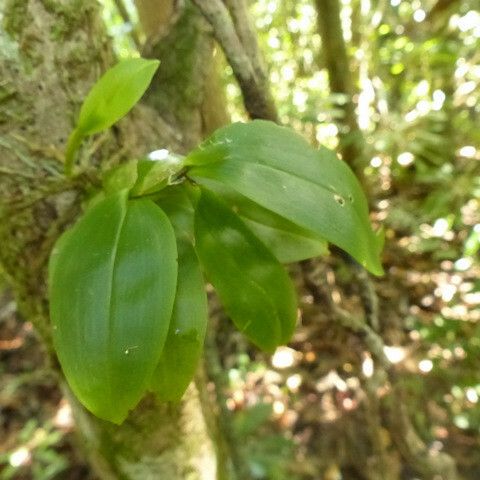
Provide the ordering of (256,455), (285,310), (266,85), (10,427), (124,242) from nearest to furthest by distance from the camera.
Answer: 1. (124,242)
2. (285,310)
3. (266,85)
4. (256,455)
5. (10,427)

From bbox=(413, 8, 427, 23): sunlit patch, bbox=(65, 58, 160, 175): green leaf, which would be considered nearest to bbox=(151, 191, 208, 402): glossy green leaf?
bbox=(65, 58, 160, 175): green leaf

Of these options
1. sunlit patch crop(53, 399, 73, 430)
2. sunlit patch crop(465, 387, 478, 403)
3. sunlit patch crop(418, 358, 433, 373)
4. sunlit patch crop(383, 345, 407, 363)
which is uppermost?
sunlit patch crop(53, 399, 73, 430)

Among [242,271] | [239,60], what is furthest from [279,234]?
[239,60]

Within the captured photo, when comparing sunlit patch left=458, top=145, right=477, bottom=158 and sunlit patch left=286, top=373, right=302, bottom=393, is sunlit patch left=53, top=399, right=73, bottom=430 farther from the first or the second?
sunlit patch left=458, top=145, right=477, bottom=158

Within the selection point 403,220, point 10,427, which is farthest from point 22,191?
point 403,220

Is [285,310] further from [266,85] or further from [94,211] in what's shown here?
[266,85]

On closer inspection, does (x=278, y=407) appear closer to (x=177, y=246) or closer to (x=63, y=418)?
(x=63, y=418)

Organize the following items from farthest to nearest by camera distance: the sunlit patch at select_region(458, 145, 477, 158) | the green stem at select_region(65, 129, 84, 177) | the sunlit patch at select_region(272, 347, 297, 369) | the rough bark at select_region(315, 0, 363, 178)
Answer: the sunlit patch at select_region(458, 145, 477, 158)
the sunlit patch at select_region(272, 347, 297, 369)
the rough bark at select_region(315, 0, 363, 178)
the green stem at select_region(65, 129, 84, 177)

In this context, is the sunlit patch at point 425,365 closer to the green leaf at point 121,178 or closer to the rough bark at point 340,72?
the rough bark at point 340,72
